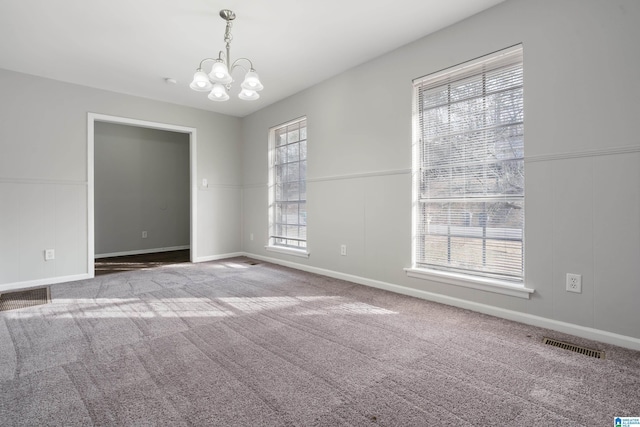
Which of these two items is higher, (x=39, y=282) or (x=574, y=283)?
(x=574, y=283)

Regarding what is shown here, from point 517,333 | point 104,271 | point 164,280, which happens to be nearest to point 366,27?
point 517,333

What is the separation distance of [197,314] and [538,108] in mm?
3298

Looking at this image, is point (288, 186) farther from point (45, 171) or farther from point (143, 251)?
point (143, 251)

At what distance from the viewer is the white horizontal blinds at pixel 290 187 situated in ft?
15.9

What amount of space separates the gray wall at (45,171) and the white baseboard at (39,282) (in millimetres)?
12

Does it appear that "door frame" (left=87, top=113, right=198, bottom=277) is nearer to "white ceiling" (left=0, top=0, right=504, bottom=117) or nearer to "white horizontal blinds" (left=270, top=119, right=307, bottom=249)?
"white ceiling" (left=0, top=0, right=504, bottom=117)

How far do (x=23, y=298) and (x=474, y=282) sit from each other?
15.0ft

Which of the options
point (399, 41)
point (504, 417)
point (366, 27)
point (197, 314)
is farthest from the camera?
point (399, 41)

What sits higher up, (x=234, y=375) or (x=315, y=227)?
(x=315, y=227)

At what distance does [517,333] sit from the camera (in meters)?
2.36

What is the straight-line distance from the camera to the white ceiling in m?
2.71

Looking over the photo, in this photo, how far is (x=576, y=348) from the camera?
6.93ft

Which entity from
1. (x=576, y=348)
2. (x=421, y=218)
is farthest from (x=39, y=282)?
(x=576, y=348)

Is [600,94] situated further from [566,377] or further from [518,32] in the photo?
[566,377]
